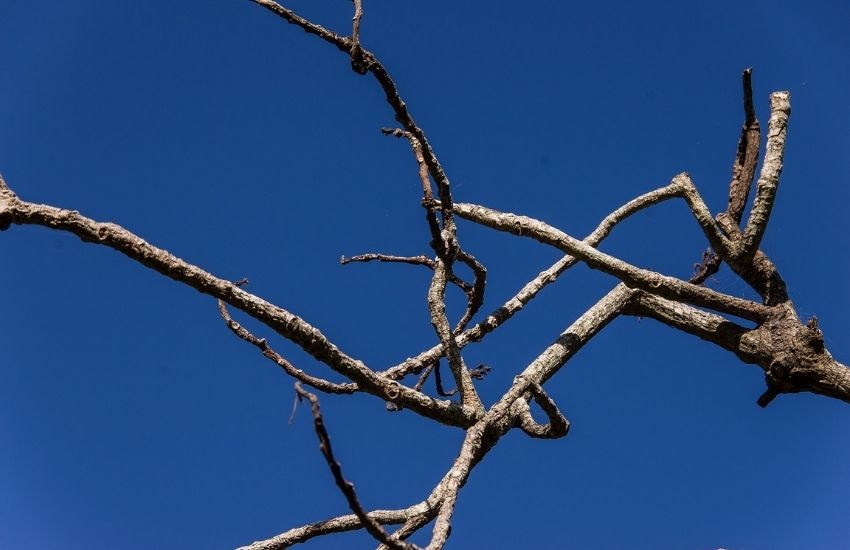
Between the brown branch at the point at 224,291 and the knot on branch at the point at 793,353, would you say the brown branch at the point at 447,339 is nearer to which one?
the brown branch at the point at 224,291

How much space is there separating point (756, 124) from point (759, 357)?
1.47 meters

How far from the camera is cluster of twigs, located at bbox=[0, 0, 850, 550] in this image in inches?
98.9

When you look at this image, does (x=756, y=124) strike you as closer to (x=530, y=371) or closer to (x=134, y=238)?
→ (x=530, y=371)

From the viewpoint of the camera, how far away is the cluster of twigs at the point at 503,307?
2.51 m

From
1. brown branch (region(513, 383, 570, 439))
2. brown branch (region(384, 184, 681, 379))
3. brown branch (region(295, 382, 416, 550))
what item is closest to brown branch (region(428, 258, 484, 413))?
brown branch (region(513, 383, 570, 439))

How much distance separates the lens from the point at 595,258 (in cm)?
355

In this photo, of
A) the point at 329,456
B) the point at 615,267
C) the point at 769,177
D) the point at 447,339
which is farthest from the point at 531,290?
the point at 329,456

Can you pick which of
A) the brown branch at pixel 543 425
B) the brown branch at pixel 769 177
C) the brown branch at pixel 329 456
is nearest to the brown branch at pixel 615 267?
the brown branch at pixel 769 177

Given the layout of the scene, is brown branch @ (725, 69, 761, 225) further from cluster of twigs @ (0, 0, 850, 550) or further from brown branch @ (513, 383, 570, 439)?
brown branch @ (513, 383, 570, 439)

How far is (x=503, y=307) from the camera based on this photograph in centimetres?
422

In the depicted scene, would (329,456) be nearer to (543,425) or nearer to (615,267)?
(543,425)

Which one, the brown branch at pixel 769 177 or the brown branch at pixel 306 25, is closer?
the brown branch at pixel 306 25

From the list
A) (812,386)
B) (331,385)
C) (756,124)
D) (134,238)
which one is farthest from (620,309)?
(134,238)

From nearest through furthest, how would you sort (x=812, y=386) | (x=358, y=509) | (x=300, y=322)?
(x=358, y=509), (x=300, y=322), (x=812, y=386)
